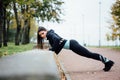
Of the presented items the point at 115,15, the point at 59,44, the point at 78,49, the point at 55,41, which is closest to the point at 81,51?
the point at 78,49

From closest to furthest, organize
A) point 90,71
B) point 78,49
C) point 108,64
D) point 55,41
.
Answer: point 55,41, point 78,49, point 108,64, point 90,71

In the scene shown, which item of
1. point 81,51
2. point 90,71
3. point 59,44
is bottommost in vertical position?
point 90,71

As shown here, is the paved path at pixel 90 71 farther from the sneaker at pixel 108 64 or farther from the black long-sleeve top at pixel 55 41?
the black long-sleeve top at pixel 55 41

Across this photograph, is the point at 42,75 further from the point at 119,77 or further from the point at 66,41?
the point at 66,41

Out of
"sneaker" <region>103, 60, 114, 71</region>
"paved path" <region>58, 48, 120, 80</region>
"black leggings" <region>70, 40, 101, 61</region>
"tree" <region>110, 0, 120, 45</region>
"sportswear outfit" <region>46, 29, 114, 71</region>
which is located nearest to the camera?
"paved path" <region>58, 48, 120, 80</region>

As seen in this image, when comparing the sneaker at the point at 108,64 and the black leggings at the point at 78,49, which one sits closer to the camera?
the black leggings at the point at 78,49

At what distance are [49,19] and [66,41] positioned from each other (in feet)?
144

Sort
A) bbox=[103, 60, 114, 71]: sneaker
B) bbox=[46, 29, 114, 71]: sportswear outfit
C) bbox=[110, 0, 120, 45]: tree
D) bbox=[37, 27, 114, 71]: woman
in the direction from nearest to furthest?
bbox=[37, 27, 114, 71]: woman → bbox=[46, 29, 114, 71]: sportswear outfit → bbox=[103, 60, 114, 71]: sneaker → bbox=[110, 0, 120, 45]: tree

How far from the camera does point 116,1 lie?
45844mm

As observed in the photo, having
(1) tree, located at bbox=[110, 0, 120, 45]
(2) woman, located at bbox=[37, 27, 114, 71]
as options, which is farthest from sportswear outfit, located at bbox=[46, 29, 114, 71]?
(1) tree, located at bbox=[110, 0, 120, 45]

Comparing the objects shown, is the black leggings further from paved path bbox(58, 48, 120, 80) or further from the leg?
paved path bbox(58, 48, 120, 80)

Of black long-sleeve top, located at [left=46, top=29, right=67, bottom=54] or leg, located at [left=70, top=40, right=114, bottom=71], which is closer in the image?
black long-sleeve top, located at [left=46, top=29, right=67, bottom=54]

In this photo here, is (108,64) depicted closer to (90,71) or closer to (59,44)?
(90,71)

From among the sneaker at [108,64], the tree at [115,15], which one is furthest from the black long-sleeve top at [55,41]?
Result: the tree at [115,15]
